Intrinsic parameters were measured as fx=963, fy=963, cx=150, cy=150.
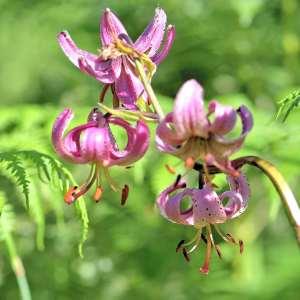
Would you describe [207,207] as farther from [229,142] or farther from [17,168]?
[17,168]

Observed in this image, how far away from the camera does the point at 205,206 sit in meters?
2.05

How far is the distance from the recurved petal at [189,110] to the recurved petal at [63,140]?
0.95 ft

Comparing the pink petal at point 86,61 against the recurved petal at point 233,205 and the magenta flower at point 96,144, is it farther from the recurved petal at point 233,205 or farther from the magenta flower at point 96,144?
the recurved petal at point 233,205

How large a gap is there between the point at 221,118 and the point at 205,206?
0.25 m

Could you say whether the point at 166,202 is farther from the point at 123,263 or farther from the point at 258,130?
the point at 123,263

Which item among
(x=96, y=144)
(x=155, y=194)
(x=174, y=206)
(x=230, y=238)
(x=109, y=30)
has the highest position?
(x=155, y=194)

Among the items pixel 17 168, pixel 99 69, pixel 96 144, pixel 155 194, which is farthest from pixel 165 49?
pixel 155 194

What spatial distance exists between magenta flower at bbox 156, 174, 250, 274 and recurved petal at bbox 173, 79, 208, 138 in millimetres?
193

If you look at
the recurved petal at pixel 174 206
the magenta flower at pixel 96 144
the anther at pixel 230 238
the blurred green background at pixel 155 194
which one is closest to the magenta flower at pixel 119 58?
the magenta flower at pixel 96 144

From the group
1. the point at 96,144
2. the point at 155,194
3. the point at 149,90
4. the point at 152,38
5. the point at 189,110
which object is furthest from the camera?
the point at 155,194

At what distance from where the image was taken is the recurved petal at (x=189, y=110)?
1.81 meters

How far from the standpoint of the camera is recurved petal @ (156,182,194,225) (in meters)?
2.08

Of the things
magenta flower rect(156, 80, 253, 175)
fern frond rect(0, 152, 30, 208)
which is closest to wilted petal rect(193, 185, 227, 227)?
magenta flower rect(156, 80, 253, 175)

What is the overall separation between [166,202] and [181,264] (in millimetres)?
2380
